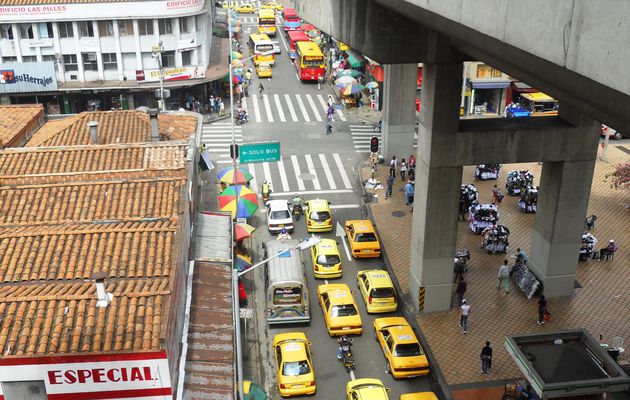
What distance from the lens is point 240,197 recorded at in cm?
3481

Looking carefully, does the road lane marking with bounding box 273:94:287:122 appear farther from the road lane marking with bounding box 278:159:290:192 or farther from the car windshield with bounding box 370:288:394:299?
the car windshield with bounding box 370:288:394:299

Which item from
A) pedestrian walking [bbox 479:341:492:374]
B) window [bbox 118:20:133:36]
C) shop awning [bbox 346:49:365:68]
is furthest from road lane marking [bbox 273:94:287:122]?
pedestrian walking [bbox 479:341:492:374]

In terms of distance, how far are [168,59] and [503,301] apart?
37.8 m

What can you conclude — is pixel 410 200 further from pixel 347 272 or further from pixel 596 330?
pixel 596 330

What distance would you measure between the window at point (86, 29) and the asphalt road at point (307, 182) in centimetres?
1240

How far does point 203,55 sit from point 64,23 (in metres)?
11.8

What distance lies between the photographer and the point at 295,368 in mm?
24125

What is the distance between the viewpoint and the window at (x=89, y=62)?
180ft

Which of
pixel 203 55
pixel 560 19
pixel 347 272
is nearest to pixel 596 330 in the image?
pixel 347 272

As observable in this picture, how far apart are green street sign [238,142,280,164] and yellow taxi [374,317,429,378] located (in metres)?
9.10

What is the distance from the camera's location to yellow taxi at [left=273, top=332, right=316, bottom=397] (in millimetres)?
23828

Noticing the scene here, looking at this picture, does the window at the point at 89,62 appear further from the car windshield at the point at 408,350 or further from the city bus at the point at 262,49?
the car windshield at the point at 408,350

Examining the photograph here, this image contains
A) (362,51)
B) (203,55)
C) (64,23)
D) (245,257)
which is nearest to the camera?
(362,51)

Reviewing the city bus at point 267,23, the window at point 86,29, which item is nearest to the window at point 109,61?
the window at point 86,29
